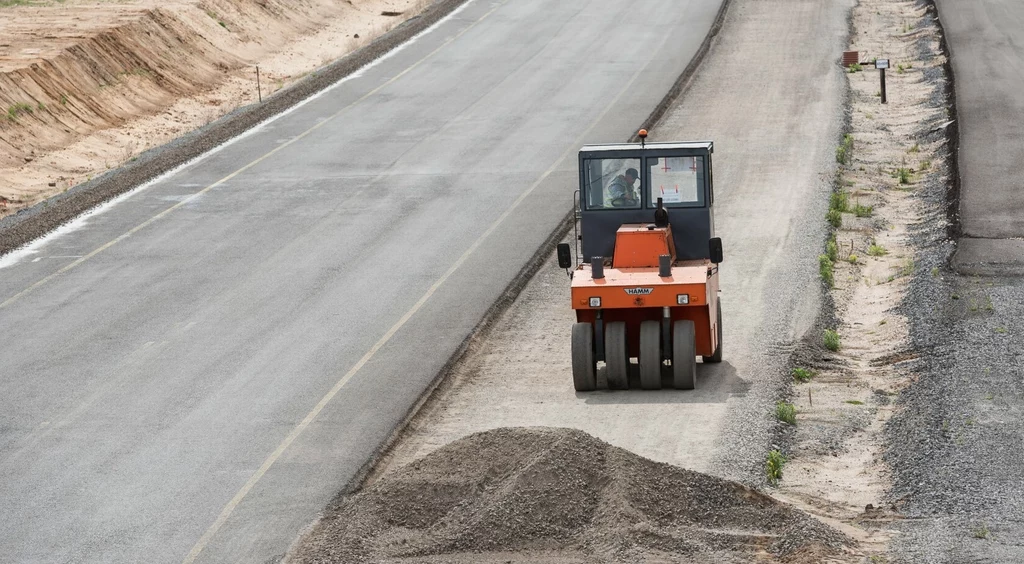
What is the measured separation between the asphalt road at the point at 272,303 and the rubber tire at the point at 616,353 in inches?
105

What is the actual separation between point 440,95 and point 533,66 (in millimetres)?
4735

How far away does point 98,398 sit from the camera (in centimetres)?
1839

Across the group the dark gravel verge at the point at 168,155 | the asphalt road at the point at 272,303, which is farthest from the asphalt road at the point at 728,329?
the dark gravel verge at the point at 168,155

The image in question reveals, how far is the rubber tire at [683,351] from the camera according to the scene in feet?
57.0

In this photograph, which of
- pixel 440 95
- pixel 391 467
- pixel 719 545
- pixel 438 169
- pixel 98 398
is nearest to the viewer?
pixel 719 545

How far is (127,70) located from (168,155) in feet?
29.0

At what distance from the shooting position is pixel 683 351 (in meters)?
17.4

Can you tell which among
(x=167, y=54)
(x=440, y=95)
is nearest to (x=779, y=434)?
(x=440, y=95)

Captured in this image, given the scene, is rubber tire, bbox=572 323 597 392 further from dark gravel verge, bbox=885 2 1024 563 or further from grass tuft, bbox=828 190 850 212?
grass tuft, bbox=828 190 850 212

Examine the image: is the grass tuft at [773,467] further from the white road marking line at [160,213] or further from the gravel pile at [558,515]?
the white road marking line at [160,213]

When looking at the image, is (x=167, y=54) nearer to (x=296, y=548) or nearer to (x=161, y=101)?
(x=161, y=101)

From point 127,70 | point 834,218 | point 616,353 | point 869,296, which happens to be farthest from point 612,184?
point 127,70

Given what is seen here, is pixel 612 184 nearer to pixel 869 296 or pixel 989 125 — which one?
pixel 869 296

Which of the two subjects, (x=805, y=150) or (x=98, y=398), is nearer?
(x=98, y=398)
